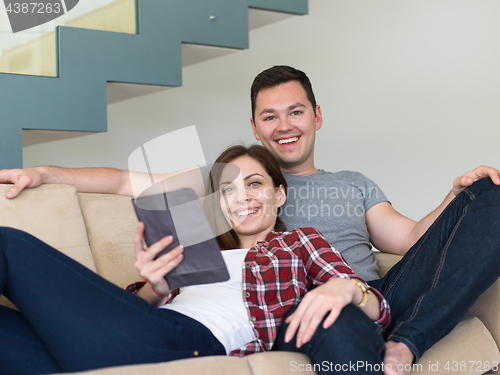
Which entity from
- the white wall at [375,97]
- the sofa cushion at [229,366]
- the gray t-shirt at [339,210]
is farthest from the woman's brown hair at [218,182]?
the white wall at [375,97]

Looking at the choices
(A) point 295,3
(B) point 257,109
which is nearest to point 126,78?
(B) point 257,109

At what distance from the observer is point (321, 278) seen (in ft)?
4.03

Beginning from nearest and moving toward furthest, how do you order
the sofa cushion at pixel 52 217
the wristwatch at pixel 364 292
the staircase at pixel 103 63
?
1. the wristwatch at pixel 364 292
2. the sofa cushion at pixel 52 217
3. the staircase at pixel 103 63

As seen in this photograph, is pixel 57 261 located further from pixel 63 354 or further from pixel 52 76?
pixel 52 76

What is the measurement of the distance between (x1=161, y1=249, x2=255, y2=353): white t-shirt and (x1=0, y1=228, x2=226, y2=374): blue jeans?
57 millimetres

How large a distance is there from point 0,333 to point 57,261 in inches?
8.3

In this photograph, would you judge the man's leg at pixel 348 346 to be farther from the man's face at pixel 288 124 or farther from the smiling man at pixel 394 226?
the man's face at pixel 288 124

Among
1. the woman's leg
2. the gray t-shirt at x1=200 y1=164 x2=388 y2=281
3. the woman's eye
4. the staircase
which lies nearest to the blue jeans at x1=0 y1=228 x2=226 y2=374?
the woman's leg

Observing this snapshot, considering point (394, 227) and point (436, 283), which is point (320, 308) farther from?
point (394, 227)

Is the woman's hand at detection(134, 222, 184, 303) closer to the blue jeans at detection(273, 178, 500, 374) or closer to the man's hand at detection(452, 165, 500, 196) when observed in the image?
the blue jeans at detection(273, 178, 500, 374)

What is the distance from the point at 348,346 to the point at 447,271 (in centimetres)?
43

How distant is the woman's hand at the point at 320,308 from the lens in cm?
103

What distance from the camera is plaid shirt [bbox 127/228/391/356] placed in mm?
1193

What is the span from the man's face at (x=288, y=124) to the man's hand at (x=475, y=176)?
1.98ft
